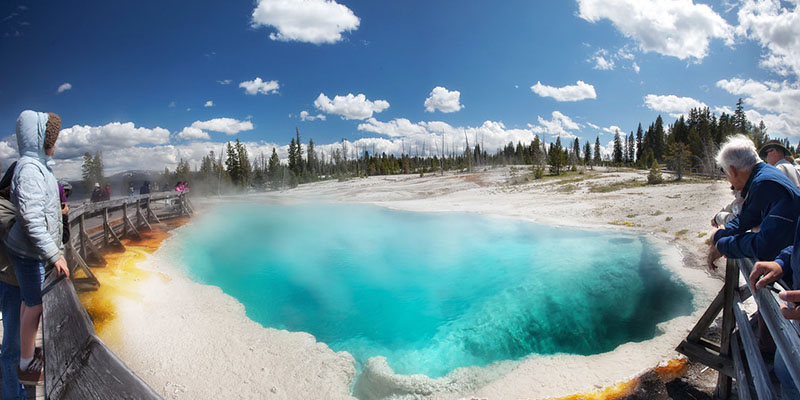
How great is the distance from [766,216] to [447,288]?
716cm

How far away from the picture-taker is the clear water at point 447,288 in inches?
Result: 235

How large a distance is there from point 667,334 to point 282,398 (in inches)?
211

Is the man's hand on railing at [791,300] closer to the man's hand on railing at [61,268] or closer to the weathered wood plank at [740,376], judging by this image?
the weathered wood plank at [740,376]

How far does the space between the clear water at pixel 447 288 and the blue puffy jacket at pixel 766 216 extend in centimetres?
401

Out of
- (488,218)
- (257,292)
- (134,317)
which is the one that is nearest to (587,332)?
(257,292)

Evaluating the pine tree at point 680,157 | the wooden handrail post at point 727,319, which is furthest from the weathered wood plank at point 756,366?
the pine tree at point 680,157

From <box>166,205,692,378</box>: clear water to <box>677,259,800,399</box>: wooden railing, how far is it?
230 cm

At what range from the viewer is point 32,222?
1.95 m

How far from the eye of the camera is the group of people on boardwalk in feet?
5.31

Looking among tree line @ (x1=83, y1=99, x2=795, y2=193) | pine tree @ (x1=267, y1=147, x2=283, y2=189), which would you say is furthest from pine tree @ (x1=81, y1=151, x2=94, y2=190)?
pine tree @ (x1=267, y1=147, x2=283, y2=189)

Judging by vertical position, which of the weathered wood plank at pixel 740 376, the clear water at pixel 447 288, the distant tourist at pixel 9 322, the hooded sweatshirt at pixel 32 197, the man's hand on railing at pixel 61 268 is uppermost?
the hooded sweatshirt at pixel 32 197

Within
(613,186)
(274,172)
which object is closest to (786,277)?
(613,186)

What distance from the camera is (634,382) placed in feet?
13.1

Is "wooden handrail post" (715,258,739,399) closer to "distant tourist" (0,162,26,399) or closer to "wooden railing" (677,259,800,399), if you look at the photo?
"wooden railing" (677,259,800,399)
